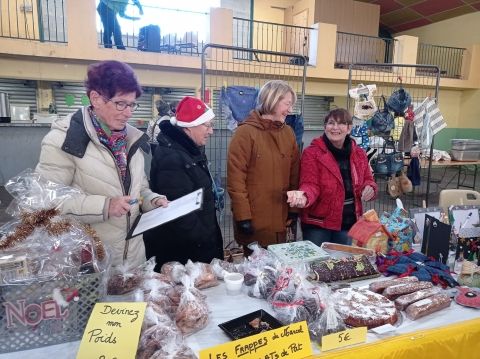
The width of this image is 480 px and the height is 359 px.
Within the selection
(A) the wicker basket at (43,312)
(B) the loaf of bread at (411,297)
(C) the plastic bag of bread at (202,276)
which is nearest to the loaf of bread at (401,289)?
(B) the loaf of bread at (411,297)

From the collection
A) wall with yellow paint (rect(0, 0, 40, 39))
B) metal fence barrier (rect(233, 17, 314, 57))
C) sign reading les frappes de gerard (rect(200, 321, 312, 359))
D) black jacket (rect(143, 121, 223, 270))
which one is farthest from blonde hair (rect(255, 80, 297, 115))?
metal fence barrier (rect(233, 17, 314, 57))

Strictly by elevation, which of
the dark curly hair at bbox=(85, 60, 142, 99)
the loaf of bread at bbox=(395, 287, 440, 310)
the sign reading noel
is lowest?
the loaf of bread at bbox=(395, 287, 440, 310)

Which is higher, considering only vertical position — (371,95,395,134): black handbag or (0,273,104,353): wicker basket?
(371,95,395,134): black handbag

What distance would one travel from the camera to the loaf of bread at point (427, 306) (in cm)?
120

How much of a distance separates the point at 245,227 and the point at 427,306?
1.10 metres

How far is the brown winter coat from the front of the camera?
6.95ft

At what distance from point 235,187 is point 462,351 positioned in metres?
1.29

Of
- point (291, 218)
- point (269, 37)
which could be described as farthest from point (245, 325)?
point (269, 37)

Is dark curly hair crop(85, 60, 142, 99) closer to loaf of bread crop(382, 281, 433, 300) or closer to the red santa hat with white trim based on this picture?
the red santa hat with white trim

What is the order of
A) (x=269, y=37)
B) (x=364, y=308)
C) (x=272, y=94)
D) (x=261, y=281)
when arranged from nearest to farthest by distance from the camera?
(x=364, y=308) → (x=261, y=281) → (x=272, y=94) → (x=269, y=37)

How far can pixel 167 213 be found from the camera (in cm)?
138

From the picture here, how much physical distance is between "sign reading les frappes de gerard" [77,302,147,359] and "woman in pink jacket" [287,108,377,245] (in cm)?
133

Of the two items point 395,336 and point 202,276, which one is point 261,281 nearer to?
point 202,276

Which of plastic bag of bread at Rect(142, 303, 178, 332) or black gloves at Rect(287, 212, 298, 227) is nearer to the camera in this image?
plastic bag of bread at Rect(142, 303, 178, 332)
